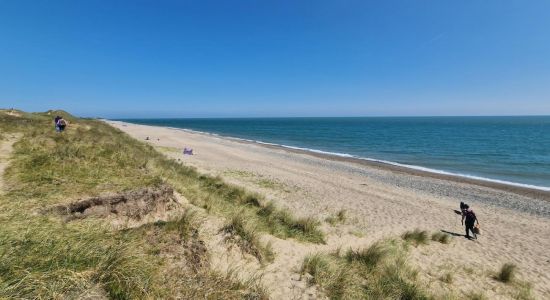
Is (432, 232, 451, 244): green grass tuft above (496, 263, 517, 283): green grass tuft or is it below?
below

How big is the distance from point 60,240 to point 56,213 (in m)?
1.72

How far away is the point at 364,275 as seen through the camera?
20.8 feet

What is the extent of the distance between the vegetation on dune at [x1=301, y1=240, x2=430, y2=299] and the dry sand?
42cm

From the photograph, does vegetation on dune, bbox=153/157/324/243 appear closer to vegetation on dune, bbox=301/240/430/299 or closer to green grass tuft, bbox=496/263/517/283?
vegetation on dune, bbox=301/240/430/299

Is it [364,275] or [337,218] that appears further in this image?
[337,218]

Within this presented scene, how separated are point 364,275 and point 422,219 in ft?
27.3

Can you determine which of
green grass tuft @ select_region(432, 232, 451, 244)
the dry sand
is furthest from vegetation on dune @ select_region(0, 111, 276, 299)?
green grass tuft @ select_region(432, 232, 451, 244)

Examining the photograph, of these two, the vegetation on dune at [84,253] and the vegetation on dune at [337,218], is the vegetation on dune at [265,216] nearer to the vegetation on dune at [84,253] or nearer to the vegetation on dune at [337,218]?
the vegetation on dune at [337,218]

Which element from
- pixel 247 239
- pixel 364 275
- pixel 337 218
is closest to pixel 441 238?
pixel 337 218

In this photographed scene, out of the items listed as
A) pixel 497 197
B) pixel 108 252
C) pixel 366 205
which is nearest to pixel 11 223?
pixel 108 252

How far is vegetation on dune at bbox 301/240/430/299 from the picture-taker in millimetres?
5559

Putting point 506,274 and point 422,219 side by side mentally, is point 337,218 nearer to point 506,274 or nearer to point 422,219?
point 422,219

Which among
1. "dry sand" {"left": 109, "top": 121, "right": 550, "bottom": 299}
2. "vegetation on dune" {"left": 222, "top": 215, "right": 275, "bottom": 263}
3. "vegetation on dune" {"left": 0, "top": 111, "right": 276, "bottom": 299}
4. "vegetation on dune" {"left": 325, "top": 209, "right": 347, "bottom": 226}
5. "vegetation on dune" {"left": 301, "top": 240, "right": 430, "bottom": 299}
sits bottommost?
"dry sand" {"left": 109, "top": 121, "right": 550, "bottom": 299}

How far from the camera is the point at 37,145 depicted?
10414 millimetres
